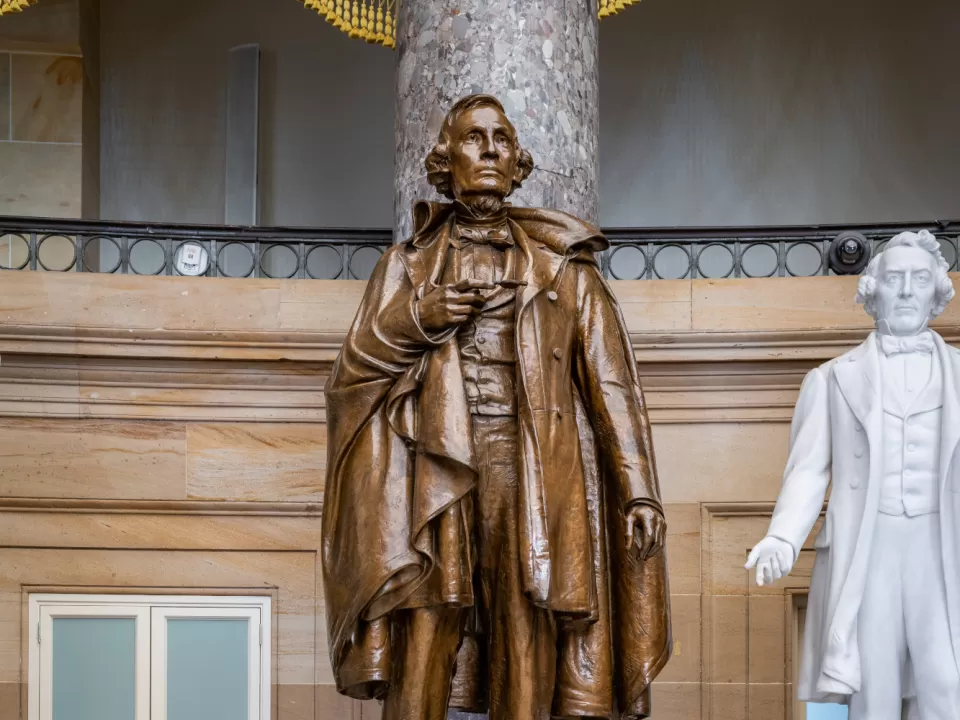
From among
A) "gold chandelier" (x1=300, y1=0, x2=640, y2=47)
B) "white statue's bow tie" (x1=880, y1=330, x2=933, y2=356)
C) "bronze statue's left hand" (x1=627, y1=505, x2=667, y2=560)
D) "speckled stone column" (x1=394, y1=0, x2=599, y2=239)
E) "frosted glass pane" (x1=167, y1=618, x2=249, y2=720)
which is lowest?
"frosted glass pane" (x1=167, y1=618, x2=249, y2=720)

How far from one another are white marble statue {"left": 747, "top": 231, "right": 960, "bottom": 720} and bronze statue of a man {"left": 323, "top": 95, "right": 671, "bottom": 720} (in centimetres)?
77

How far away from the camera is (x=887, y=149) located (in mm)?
9672

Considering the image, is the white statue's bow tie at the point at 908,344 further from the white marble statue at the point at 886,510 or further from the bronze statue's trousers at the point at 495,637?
the bronze statue's trousers at the point at 495,637

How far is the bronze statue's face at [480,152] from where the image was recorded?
4.31 m

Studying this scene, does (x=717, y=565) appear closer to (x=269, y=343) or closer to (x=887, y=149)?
(x=269, y=343)

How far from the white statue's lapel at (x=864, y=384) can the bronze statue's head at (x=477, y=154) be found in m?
1.43

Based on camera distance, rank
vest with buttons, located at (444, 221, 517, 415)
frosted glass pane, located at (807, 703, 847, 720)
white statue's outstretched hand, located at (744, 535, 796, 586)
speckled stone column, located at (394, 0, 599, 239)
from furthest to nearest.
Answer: frosted glass pane, located at (807, 703, 847, 720), speckled stone column, located at (394, 0, 599, 239), white statue's outstretched hand, located at (744, 535, 796, 586), vest with buttons, located at (444, 221, 517, 415)

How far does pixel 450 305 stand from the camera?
13.6 feet

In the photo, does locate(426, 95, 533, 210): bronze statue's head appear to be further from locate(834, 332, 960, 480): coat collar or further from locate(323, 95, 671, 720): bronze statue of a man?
locate(834, 332, 960, 480): coat collar

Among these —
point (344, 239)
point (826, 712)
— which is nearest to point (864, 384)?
point (826, 712)

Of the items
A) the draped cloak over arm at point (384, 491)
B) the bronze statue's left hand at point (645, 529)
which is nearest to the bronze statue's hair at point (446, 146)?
the draped cloak over arm at point (384, 491)

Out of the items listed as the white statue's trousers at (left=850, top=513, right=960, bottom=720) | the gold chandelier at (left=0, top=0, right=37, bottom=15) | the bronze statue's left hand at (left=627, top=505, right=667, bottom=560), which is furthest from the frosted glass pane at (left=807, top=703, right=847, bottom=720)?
the gold chandelier at (left=0, top=0, right=37, bottom=15)

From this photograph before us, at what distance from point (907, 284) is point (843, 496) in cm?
69

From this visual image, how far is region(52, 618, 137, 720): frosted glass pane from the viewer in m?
7.11
